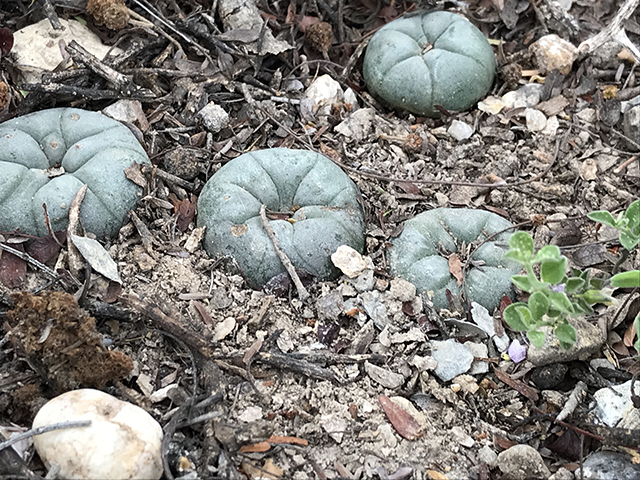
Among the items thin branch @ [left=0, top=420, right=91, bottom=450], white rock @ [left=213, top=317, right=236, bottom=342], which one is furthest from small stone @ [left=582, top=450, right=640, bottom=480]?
thin branch @ [left=0, top=420, right=91, bottom=450]

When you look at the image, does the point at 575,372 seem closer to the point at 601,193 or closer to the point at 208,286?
the point at 601,193

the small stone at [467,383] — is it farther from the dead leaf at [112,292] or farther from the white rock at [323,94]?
the white rock at [323,94]

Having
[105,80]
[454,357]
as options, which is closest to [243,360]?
[454,357]

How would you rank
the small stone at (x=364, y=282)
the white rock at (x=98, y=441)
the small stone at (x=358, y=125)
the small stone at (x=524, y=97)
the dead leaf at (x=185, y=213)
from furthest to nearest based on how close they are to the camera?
1. the small stone at (x=524, y=97)
2. the small stone at (x=358, y=125)
3. the dead leaf at (x=185, y=213)
4. the small stone at (x=364, y=282)
5. the white rock at (x=98, y=441)

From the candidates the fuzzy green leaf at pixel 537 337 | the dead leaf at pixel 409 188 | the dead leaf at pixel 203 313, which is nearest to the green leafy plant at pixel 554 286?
the fuzzy green leaf at pixel 537 337

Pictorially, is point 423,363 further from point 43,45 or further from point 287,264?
point 43,45

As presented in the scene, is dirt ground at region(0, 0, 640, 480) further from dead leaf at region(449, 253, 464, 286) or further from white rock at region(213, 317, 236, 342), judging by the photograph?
dead leaf at region(449, 253, 464, 286)

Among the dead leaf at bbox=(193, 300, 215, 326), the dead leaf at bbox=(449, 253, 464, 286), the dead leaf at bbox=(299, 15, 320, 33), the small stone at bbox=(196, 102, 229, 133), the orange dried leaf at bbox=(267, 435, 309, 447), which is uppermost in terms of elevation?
the dead leaf at bbox=(299, 15, 320, 33)
